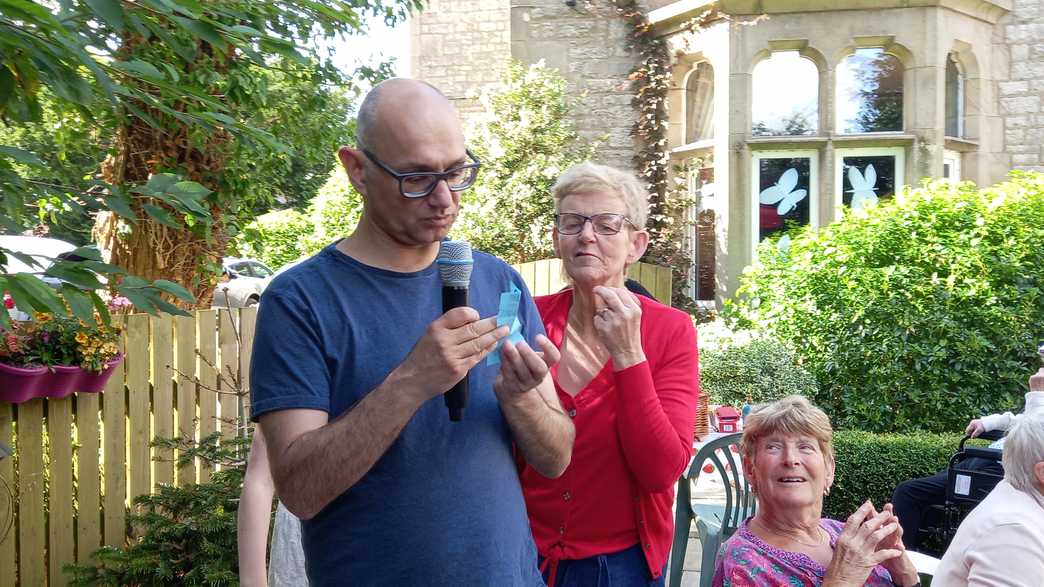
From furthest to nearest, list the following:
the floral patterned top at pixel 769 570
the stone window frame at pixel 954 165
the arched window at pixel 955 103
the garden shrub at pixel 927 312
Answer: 1. the arched window at pixel 955 103
2. the stone window frame at pixel 954 165
3. the garden shrub at pixel 927 312
4. the floral patterned top at pixel 769 570

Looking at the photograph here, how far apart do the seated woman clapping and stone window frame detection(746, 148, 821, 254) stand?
8.68 m

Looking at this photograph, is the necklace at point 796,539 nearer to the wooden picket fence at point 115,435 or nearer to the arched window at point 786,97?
the wooden picket fence at point 115,435

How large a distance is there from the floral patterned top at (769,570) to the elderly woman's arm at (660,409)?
1.48 feet

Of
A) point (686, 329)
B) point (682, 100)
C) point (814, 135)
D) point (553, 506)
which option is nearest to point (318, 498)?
point (553, 506)

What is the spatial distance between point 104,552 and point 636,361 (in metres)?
3.80

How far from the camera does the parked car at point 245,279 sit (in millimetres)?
20578

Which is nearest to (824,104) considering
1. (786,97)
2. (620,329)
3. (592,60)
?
(786,97)

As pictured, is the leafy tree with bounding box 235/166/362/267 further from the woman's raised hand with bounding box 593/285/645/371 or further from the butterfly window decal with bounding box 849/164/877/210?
the woman's raised hand with bounding box 593/285/645/371

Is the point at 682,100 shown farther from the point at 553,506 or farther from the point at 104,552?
the point at 553,506

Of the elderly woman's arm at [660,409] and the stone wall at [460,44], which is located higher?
the stone wall at [460,44]

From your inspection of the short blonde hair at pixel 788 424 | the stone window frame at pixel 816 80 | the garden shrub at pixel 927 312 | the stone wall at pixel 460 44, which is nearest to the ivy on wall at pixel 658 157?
the stone window frame at pixel 816 80

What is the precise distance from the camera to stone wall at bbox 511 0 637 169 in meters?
12.9

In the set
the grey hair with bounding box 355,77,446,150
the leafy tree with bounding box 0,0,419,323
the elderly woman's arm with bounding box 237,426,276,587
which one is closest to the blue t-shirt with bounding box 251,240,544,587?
the grey hair with bounding box 355,77,446,150

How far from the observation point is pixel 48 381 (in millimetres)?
5418
